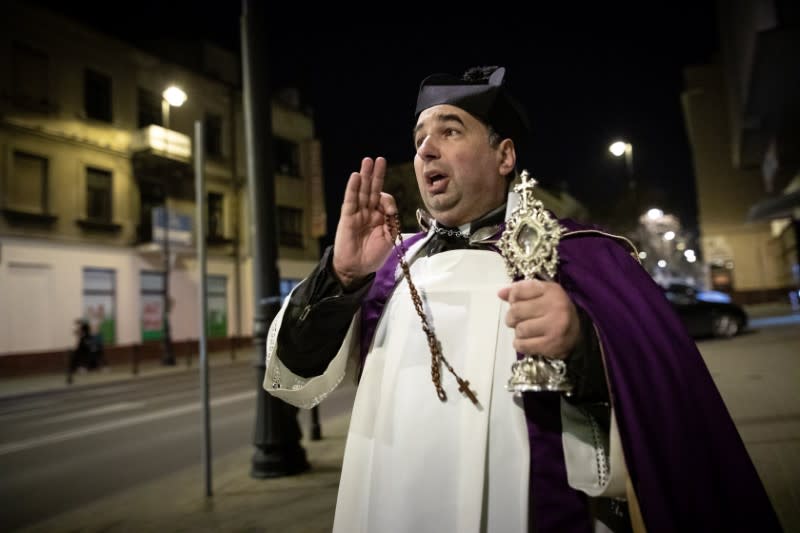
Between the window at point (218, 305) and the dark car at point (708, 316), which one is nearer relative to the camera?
the dark car at point (708, 316)

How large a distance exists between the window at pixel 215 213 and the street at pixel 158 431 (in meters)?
12.1

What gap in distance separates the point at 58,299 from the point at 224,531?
16830mm

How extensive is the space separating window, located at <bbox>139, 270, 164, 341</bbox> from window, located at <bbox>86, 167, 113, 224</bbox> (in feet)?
8.29

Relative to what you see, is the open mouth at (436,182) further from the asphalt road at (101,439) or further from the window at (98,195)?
the window at (98,195)

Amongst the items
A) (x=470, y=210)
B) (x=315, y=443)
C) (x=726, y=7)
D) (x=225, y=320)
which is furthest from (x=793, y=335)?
(x=225, y=320)

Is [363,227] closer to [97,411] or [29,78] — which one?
[97,411]

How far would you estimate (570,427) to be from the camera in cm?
150

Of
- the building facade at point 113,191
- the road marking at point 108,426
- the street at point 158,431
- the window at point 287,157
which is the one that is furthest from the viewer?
the window at point 287,157

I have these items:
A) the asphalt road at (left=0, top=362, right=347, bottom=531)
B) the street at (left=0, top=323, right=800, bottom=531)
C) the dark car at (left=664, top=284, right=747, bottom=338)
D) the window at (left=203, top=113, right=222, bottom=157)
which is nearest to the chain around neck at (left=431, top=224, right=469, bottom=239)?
the street at (left=0, top=323, right=800, bottom=531)

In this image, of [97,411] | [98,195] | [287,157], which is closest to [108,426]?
[97,411]

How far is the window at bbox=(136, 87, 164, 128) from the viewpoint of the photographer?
21031 mm

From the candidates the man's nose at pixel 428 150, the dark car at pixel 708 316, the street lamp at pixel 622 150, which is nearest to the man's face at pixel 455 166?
the man's nose at pixel 428 150

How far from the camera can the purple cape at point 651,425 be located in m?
1.34

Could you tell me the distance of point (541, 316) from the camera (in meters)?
1.33
